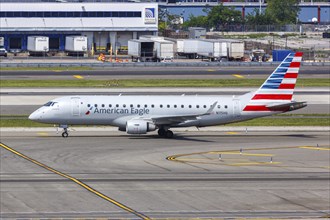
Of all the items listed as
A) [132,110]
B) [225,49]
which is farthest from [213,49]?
[132,110]

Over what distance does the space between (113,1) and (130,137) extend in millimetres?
123194

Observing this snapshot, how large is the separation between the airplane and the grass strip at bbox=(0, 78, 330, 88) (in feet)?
115

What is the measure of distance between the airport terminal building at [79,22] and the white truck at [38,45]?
18.6 ft

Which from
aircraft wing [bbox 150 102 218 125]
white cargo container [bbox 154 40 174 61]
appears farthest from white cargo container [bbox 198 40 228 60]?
aircraft wing [bbox 150 102 218 125]

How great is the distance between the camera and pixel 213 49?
509ft

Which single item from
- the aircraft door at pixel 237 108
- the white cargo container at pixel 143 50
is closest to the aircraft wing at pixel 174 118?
the aircraft door at pixel 237 108

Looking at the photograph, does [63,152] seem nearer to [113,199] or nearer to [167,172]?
[167,172]

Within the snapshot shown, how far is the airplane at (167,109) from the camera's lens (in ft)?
219

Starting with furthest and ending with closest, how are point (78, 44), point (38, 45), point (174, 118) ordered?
point (38, 45) < point (78, 44) < point (174, 118)

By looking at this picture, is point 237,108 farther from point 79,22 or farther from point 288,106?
point 79,22

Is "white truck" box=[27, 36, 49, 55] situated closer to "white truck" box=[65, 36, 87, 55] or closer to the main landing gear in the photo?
"white truck" box=[65, 36, 87, 55]

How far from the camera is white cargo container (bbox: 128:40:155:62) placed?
6048 inches

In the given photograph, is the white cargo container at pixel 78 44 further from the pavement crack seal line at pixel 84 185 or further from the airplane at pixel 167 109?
the pavement crack seal line at pixel 84 185

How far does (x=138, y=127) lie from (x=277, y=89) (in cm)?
1104
